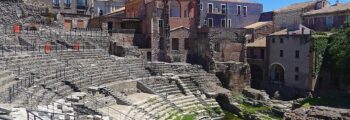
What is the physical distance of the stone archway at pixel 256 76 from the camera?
4494cm

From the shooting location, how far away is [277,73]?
4309 cm

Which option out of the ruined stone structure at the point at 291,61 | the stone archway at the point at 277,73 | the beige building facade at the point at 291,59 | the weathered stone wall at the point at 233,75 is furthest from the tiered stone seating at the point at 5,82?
the stone archway at the point at 277,73

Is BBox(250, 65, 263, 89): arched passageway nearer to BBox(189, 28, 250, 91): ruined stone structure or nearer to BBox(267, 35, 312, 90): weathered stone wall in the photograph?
BBox(267, 35, 312, 90): weathered stone wall

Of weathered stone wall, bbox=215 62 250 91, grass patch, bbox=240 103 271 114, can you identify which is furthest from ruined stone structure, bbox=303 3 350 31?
grass patch, bbox=240 103 271 114

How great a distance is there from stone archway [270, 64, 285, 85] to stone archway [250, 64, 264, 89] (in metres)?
1.73

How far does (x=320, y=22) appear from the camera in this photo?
43250 millimetres

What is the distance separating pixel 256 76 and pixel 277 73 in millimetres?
3540

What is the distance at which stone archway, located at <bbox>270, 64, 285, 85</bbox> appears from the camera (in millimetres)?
42562

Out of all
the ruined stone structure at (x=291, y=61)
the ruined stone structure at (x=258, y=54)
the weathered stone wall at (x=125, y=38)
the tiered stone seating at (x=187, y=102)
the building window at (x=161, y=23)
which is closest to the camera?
the tiered stone seating at (x=187, y=102)

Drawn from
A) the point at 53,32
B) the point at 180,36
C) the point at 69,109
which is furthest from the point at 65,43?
the point at 69,109

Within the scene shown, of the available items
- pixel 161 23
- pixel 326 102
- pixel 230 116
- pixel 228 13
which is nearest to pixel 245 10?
pixel 228 13

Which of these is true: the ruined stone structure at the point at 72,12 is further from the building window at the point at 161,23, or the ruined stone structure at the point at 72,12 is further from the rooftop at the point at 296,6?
the rooftop at the point at 296,6

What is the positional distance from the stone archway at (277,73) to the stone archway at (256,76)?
5.68ft

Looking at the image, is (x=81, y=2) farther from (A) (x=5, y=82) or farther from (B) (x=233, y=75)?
(A) (x=5, y=82)
